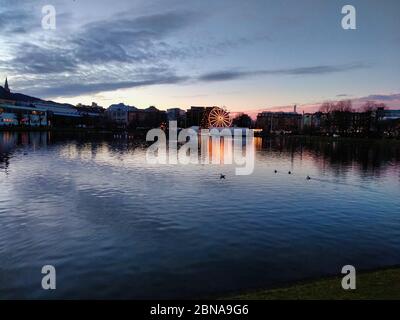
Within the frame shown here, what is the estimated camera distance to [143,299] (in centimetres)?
1308

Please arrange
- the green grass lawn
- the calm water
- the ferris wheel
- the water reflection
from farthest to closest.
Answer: the ferris wheel → the water reflection → the calm water → the green grass lawn

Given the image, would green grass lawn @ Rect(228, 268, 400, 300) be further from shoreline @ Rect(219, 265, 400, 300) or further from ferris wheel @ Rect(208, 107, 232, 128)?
ferris wheel @ Rect(208, 107, 232, 128)

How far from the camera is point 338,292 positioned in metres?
11.8

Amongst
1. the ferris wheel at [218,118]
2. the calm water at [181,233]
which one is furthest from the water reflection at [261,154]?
the ferris wheel at [218,118]

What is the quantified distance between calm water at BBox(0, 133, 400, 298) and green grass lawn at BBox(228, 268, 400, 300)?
2086mm

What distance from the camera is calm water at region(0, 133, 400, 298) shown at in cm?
1473

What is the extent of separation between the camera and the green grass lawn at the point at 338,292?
1124 cm

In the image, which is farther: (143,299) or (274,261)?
(274,261)

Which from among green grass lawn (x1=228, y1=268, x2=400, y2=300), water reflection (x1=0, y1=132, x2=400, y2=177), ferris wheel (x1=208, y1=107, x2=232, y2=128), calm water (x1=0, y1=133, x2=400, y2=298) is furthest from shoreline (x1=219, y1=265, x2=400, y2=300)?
ferris wheel (x1=208, y1=107, x2=232, y2=128)

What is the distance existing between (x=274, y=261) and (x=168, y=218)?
9035 millimetres

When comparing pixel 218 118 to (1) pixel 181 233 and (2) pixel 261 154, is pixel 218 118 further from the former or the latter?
(1) pixel 181 233

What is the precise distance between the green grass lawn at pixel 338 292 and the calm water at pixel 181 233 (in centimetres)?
209
